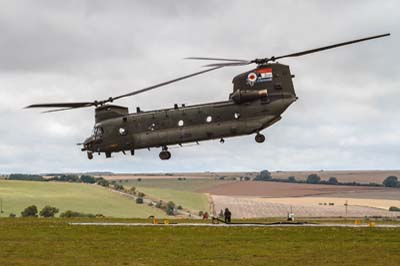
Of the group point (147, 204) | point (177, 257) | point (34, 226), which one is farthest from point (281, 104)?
point (147, 204)

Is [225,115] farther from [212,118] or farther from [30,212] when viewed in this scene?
[30,212]

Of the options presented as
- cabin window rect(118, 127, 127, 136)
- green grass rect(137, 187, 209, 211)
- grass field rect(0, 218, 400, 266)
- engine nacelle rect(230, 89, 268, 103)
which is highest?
engine nacelle rect(230, 89, 268, 103)

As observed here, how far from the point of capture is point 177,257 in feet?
146

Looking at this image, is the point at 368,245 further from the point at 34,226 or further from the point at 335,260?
the point at 34,226

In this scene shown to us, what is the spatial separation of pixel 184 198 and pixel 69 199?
31.1 meters

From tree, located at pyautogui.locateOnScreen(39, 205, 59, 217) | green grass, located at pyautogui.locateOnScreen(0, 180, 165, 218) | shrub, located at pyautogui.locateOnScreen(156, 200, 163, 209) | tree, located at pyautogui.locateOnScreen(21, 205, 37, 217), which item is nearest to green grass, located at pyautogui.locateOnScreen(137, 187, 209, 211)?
shrub, located at pyautogui.locateOnScreen(156, 200, 163, 209)

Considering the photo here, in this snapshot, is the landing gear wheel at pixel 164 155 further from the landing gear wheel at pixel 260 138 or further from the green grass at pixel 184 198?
the green grass at pixel 184 198

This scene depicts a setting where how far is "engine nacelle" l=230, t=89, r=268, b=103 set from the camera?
55.3 meters

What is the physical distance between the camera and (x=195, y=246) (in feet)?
160

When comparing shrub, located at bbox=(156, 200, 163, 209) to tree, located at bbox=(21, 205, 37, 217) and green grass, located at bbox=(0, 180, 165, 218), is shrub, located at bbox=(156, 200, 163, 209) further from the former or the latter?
tree, located at bbox=(21, 205, 37, 217)

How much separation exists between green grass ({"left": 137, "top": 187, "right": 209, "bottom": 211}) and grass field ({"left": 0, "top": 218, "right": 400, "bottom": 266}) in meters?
91.8

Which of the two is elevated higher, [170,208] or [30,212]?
[170,208]

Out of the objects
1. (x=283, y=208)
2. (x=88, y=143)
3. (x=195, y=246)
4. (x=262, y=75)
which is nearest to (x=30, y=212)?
(x=283, y=208)

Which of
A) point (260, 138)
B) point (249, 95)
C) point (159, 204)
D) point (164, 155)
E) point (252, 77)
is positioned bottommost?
point (159, 204)
